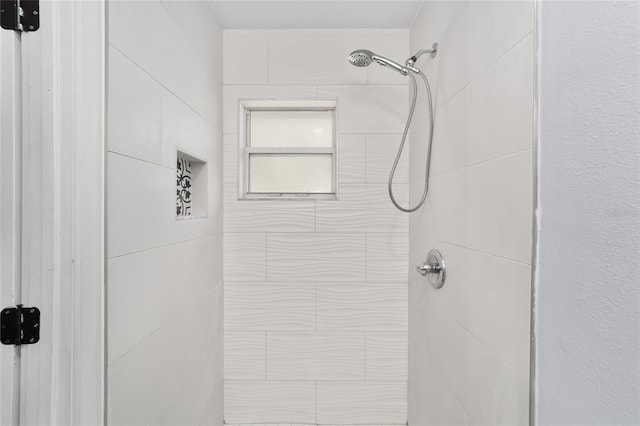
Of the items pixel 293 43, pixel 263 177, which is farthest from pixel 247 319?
pixel 293 43

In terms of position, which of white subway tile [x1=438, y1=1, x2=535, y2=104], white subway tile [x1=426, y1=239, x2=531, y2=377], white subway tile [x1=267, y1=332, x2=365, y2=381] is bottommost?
white subway tile [x1=267, y1=332, x2=365, y2=381]

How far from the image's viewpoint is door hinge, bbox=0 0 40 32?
2.47 feet

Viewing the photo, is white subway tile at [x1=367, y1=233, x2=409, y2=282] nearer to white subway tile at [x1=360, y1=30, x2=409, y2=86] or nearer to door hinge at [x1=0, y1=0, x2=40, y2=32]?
white subway tile at [x1=360, y1=30, x2=409, y2=86]

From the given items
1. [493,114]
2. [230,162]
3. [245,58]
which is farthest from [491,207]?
[245,58]

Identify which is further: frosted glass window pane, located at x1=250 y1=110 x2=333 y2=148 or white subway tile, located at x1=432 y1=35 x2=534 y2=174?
frosted glass window pane, located at x1=250 y1=110 x2=333 y2=148

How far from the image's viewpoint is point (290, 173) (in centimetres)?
203

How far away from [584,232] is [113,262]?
1097 mm

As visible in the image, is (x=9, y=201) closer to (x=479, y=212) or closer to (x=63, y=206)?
(x=63, y=206)

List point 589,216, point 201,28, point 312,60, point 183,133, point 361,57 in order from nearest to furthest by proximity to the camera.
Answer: point 589,216, point 183,133, point 361,57, point 201,28, point 312,60

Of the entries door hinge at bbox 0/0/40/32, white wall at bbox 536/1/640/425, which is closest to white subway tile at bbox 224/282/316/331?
white wall at bbox 536/1/640/425

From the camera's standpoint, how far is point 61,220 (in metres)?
0.79

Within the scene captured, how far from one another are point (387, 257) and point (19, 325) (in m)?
1.56

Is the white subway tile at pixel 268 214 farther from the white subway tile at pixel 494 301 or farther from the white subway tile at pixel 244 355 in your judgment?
the white subway tile at pixel 494 301

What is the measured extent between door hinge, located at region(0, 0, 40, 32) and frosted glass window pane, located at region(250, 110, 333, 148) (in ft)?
4.27
